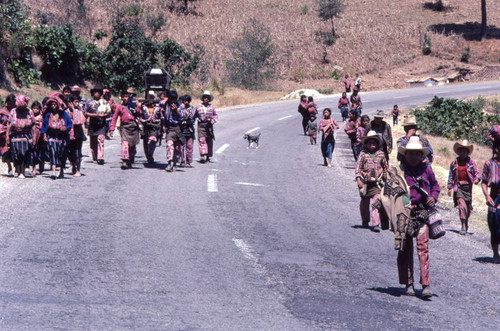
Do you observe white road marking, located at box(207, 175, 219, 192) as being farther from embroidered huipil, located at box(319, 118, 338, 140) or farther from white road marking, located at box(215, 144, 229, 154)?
white road marking, located at box(215, 144, 229, 154)

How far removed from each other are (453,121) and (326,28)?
44.2 meters

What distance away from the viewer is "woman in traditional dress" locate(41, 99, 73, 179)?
15.9 m

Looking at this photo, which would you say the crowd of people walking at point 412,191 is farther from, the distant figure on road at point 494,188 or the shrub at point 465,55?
the shrub at point 465,55

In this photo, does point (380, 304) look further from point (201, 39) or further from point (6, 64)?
point (201, 39)

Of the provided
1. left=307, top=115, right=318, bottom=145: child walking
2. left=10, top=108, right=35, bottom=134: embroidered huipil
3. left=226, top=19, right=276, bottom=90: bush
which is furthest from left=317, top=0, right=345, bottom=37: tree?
left=10, top=108, right=35, bottom=134: embroidered huipil

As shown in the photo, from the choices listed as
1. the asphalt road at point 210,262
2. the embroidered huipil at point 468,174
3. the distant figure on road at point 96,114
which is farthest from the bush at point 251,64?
the embroidered huipil at point 468,174

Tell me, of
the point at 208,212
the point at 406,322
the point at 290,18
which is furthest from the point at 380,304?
the point at 290,18

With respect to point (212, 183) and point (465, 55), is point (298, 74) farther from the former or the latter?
point (212, 183)

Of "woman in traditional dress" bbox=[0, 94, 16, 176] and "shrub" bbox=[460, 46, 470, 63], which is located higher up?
"shrub" bbox=[460, 46, 470, 63]

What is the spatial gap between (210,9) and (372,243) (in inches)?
3013

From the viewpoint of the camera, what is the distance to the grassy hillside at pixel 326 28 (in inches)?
2611

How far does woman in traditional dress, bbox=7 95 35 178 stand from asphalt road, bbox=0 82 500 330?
0.61 m

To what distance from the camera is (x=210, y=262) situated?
360 inches

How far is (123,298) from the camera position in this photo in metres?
7.22
